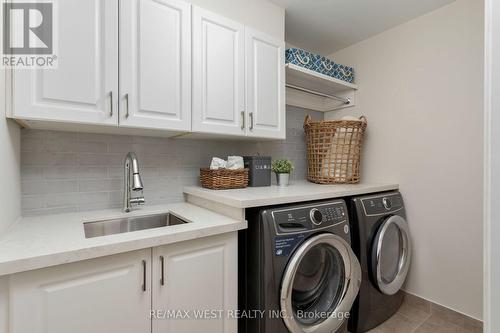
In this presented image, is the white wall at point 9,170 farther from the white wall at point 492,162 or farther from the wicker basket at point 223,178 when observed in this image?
the white wall at point 492,162

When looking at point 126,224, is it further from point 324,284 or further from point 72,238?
point 324,284

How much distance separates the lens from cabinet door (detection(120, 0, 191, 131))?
1.25m

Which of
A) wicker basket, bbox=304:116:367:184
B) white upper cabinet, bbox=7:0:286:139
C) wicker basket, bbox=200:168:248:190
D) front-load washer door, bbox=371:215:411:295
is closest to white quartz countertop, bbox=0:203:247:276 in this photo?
wicker basket, bbox=200:168:248:190

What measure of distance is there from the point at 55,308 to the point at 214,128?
3.65ft

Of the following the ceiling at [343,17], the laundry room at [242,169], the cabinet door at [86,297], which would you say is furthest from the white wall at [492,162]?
the ceiling at [343,17]

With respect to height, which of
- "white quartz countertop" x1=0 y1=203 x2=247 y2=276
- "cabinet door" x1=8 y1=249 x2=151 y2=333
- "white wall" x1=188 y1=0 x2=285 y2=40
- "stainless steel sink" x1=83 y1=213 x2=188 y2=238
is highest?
"white wall" x1=188 y1=0 x2=285 y2=40

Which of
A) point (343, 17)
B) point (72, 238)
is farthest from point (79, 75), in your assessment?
point (343, 17)

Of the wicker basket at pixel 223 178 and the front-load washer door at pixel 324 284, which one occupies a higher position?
the wicker basket at pixel 223 178

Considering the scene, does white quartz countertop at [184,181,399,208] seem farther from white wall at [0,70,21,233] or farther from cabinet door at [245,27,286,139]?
white wall at [0,70,21,233]

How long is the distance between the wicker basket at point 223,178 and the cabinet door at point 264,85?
0.30 meters

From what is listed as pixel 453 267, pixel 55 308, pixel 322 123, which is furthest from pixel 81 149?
pixel 453 267

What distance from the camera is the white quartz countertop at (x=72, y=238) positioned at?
0.81 meters

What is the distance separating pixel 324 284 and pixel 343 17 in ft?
6.71

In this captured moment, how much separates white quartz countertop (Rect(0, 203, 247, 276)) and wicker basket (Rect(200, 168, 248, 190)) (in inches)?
11.0
